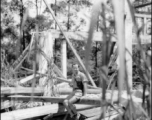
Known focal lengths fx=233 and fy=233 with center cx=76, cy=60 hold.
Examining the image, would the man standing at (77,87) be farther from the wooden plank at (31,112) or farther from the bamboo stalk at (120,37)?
the bamboo stalk at (120,37)

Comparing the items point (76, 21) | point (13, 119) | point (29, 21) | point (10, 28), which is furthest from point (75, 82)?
point (76, 21)

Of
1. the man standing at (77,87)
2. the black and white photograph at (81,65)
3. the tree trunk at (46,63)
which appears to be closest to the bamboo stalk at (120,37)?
the black and white photograph at (81,65)

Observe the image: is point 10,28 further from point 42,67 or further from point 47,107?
point 47,107

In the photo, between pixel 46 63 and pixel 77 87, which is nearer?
pixel 77 87

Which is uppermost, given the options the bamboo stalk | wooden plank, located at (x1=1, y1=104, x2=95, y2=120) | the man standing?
the bamboo stalk

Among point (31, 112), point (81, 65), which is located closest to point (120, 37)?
point (81, 65)

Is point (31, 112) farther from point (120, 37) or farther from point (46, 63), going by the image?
point (120, 37)

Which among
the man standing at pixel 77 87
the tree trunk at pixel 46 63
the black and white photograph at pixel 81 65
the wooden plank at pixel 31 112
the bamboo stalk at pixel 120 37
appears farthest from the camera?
the tree trunk at pixel 46 63

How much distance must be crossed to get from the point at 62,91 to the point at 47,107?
90cm

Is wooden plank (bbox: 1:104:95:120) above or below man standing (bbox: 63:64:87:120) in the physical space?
below

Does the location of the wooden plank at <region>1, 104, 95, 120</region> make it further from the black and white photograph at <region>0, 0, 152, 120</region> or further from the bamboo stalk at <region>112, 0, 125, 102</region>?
the bamboo stalk at <region>112, 0, 125, 102</region>

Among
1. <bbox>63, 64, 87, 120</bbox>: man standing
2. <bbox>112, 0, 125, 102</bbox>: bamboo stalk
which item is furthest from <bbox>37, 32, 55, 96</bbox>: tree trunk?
<bbox>112, 0, 125, 102</bbox>: bamboo stalk

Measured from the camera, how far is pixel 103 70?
2.48 feet

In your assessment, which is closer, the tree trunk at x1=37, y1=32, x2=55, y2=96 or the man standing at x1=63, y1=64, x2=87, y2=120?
the man standing at x1=63, y1=64, x2=87, y2=120
